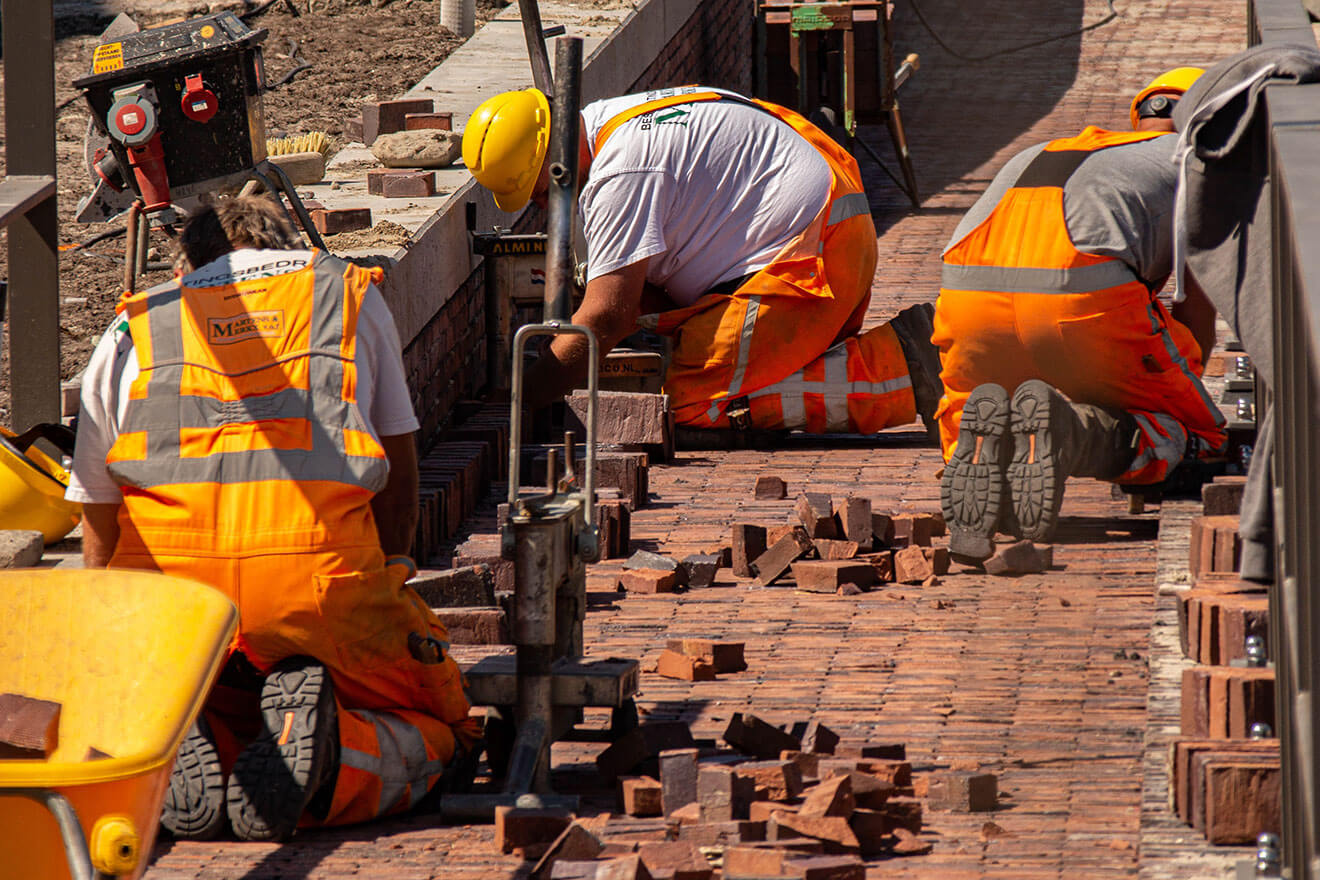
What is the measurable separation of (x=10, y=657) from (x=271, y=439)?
779 mm

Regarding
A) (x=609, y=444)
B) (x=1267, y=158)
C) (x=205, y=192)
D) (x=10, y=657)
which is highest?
A: (x=1267, y=158)

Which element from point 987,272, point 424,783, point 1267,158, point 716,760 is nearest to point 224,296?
point 424,783

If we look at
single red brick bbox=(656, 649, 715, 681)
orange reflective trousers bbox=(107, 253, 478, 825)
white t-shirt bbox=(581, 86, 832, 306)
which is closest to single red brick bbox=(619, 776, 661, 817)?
orange reflective trousers bbox=(107, 253, 478, 825)

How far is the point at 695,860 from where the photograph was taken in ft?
11.9

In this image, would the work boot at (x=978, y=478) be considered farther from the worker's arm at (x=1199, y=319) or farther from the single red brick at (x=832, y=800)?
the single red brick at (x=832, y=800)

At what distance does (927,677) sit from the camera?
501 centimetres

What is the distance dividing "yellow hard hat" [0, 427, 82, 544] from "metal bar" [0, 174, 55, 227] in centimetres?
70

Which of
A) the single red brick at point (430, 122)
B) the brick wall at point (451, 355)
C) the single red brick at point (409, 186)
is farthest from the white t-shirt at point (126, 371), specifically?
the single red brick at point (430, 122)

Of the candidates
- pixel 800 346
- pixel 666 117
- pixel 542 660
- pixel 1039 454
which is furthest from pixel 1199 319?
pixel 542 660

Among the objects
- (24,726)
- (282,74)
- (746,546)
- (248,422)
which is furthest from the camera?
(282,74)

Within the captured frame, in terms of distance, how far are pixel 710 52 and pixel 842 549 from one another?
893cm

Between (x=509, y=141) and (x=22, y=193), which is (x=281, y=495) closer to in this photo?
(x=22, y=193)

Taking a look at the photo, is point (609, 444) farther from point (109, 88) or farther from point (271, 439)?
point (271, 439)

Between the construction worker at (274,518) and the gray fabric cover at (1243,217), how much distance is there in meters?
1.79
